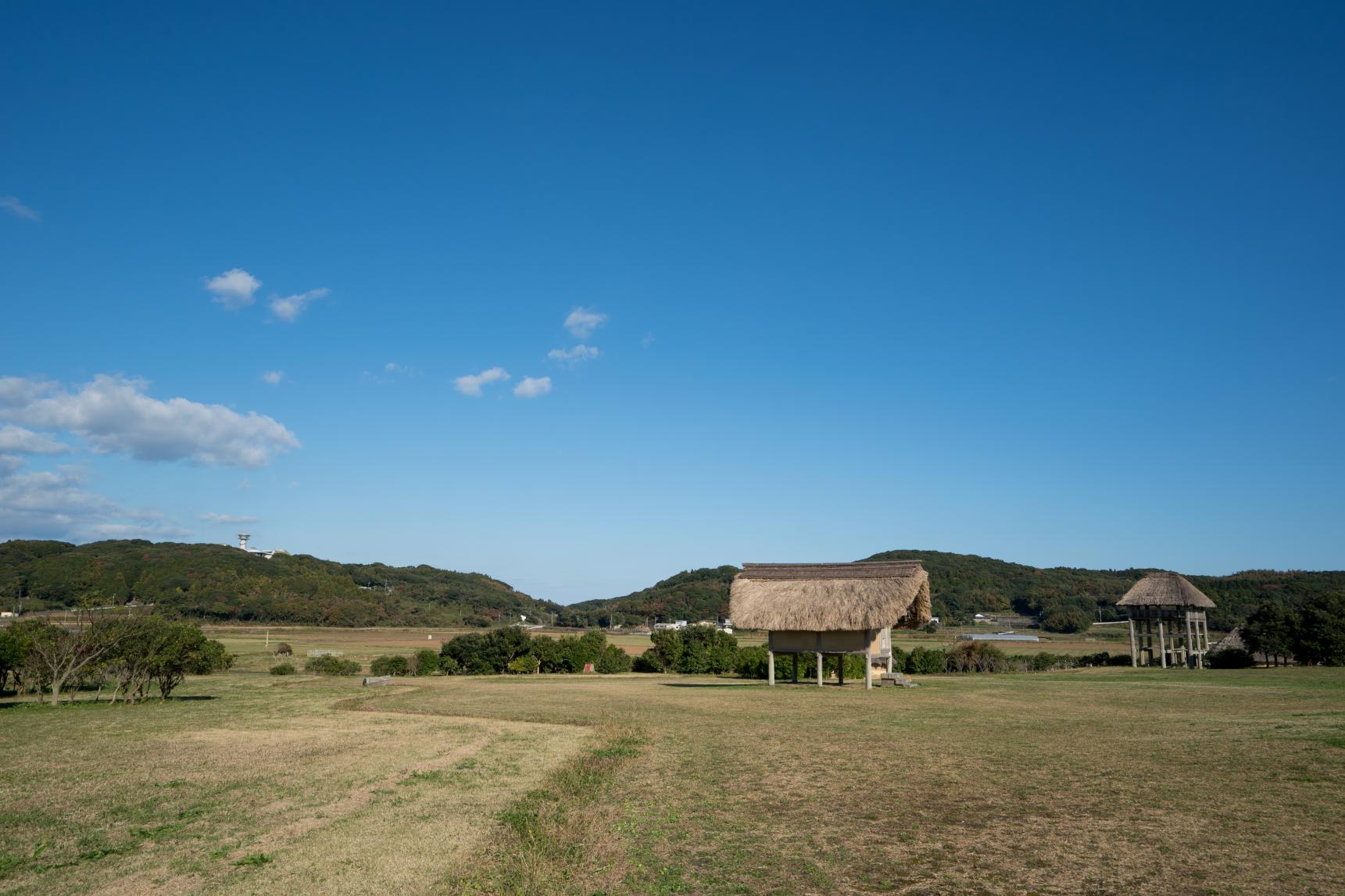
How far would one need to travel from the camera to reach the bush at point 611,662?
45.7 metres

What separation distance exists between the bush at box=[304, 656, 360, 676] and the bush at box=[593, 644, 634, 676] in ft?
40.9

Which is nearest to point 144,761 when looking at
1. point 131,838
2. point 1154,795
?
point 131,838

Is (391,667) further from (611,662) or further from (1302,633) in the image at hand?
(1302,633)

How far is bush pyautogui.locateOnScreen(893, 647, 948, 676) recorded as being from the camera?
138 ft

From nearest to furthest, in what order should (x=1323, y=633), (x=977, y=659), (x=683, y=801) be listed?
(x=683, y=801) → (x=1323, y=633) → (x=977, y=659)

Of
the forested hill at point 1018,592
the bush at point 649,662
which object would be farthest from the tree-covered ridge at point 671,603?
the bush at point 649,662

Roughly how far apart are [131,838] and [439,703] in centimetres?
1704

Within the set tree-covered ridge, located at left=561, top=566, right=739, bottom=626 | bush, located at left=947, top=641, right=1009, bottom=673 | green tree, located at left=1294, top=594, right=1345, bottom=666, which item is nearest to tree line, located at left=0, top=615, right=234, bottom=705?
bush, located at left=947, top=641, right=1009, bottom=673

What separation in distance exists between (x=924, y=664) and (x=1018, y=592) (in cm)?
8177

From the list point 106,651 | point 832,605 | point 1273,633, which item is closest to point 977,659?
point 1273,633

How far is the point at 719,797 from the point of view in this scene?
37.6 ft

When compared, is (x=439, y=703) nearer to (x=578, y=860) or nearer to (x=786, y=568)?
(x=786, y=568)

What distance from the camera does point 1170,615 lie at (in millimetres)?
41969

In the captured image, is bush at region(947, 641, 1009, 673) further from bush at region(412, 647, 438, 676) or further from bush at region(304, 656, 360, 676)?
bush at region(304, 656, 360, 676)
